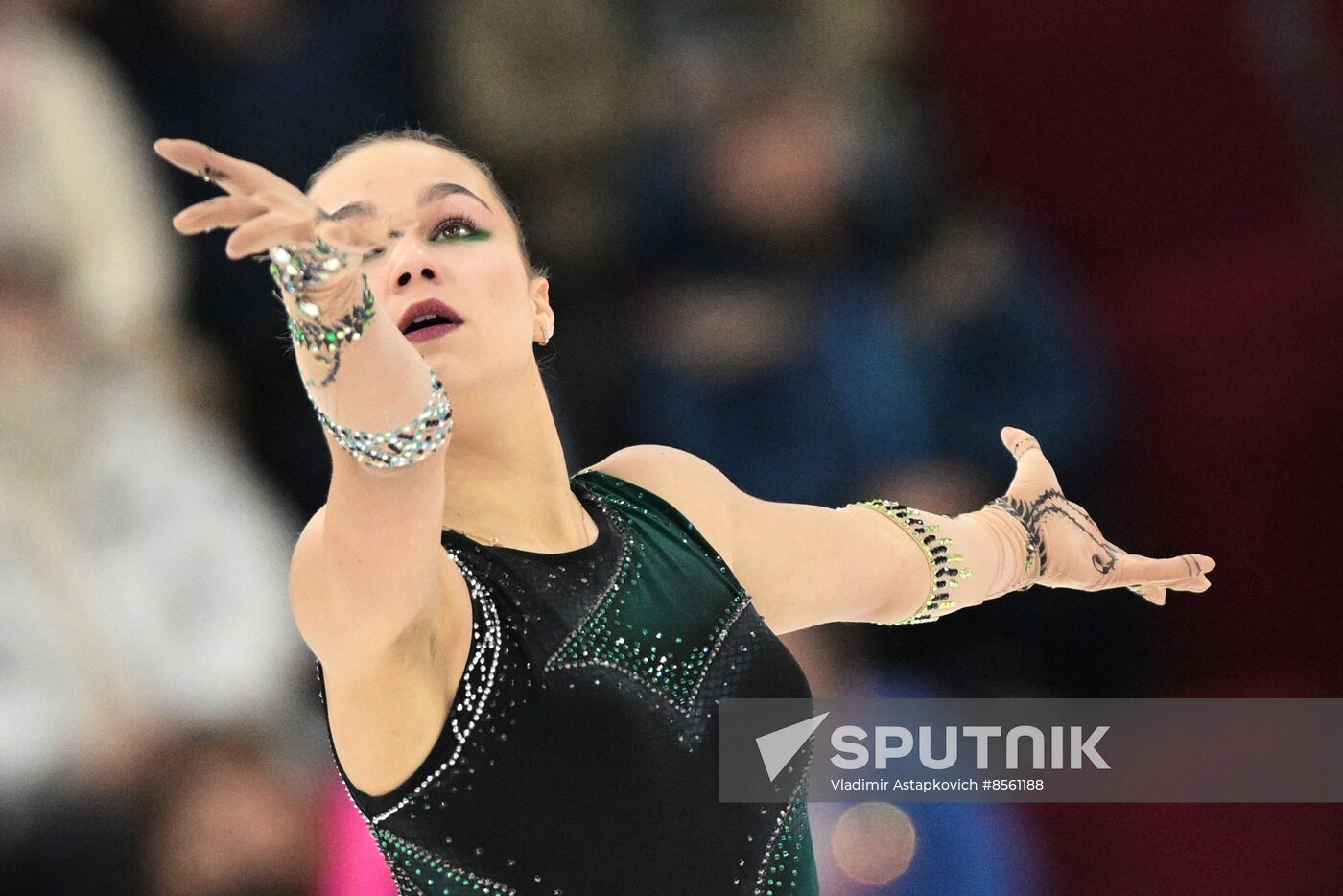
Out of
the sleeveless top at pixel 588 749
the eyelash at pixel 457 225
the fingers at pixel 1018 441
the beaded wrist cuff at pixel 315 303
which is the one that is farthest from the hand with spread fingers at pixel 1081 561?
the beaded wrist cuff at pixel 315 303

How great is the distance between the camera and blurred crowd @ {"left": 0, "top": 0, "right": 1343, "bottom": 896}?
9.72 feet

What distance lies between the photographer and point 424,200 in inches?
78.4

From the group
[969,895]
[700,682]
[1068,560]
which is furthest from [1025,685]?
[700,682]

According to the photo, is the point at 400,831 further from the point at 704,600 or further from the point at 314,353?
the point at 314,353

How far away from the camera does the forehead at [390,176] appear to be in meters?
1.99

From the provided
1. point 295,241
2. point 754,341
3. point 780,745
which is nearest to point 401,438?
point 295,241

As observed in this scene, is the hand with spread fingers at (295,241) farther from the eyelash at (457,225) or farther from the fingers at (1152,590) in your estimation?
the fingers at (1152,590)

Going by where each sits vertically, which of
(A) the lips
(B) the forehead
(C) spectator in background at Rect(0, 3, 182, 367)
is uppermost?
(C) spectator in background at Rect(0, 3, 182, 367)

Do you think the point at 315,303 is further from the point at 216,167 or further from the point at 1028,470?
the point at 1028,470

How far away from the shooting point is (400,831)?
1.76 meters

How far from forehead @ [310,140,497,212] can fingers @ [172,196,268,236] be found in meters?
0.67

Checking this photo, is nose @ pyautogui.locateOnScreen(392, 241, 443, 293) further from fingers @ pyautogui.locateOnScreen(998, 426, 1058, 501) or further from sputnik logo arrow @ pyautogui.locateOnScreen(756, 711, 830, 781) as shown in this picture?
fingers @ pyautogui.locateOnScreen(998, 426, 1058, 501)

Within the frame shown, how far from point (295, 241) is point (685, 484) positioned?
0.99 meters

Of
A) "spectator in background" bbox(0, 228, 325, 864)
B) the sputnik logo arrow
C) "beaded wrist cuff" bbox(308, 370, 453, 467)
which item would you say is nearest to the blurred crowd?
"spectator in background" bbox(0, 228, 325, 864)
